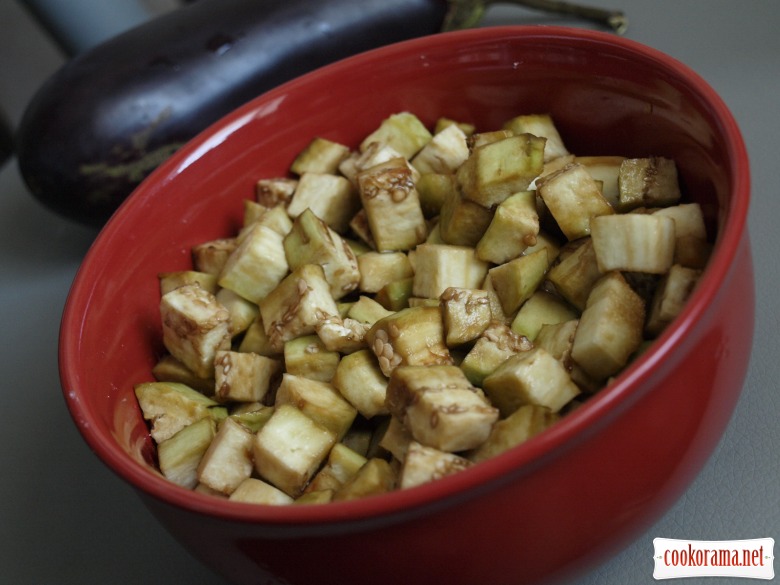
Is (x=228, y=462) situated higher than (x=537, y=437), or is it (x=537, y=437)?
(x=537, y=437)

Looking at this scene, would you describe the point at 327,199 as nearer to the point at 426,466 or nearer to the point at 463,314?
the point at 463,314

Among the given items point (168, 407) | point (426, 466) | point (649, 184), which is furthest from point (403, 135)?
point (426, 466)

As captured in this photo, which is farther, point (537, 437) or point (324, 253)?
point (324, 253)

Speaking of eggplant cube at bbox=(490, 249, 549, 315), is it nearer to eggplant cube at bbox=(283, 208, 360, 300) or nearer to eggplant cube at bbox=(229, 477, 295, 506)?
eggplant cube at bbox=(283, 208, 360, 300)

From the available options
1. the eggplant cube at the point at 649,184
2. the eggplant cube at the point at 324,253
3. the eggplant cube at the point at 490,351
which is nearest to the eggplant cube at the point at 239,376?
the eggplant cube at the point at 324,253

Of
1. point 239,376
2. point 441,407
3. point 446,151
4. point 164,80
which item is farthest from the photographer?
point 164,80

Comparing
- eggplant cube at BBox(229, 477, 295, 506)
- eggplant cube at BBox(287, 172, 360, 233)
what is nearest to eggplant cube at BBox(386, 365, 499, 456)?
eggplant cube at BBox(229, 477, 295, 506)
